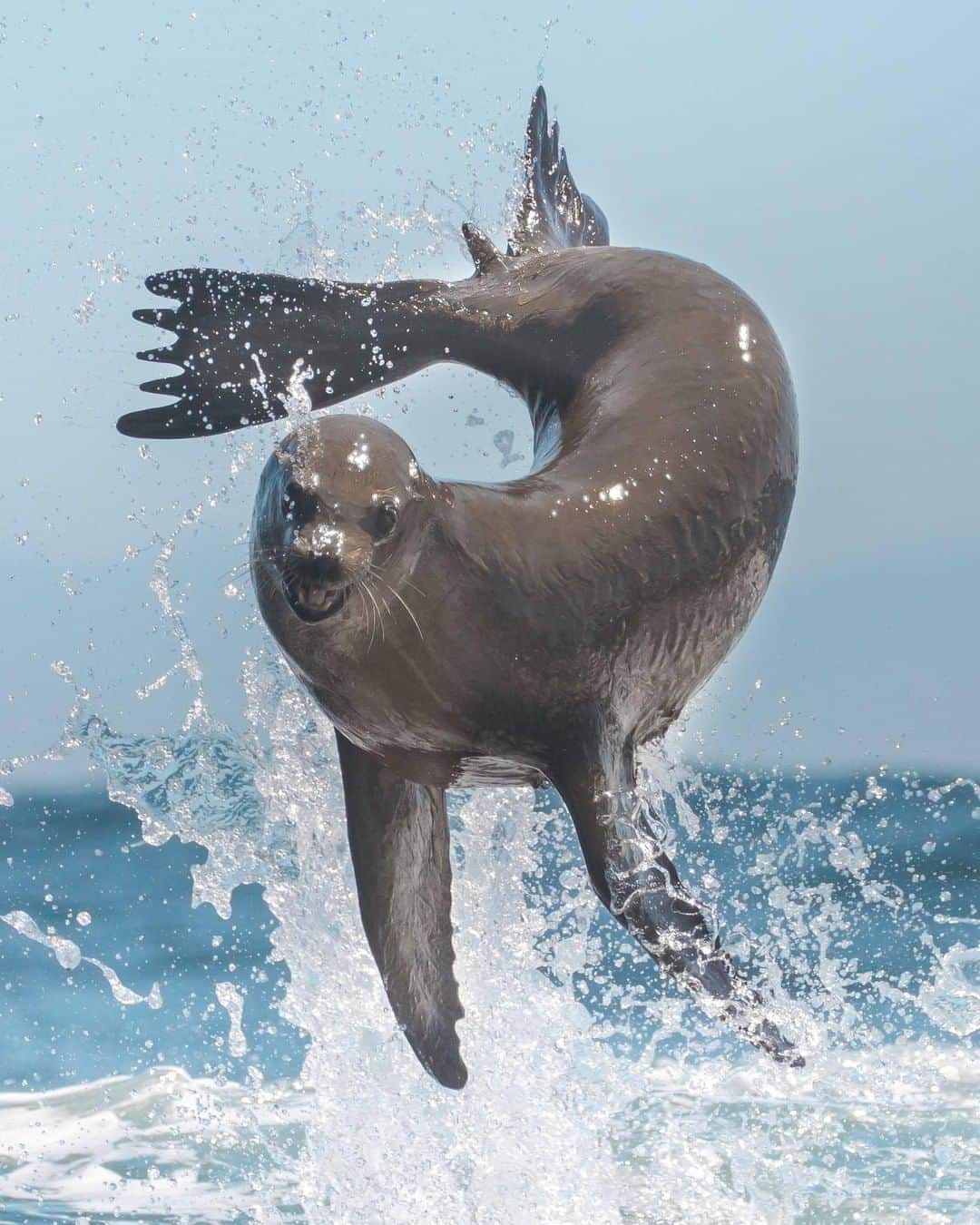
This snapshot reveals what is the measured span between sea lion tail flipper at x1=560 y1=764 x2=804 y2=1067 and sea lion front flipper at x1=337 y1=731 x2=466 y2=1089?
62 cm

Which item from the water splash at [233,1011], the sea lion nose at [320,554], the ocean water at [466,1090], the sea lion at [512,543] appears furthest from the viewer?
the water splash at [233,1011]

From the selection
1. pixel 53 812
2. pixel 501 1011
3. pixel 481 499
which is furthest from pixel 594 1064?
pixel 53 812

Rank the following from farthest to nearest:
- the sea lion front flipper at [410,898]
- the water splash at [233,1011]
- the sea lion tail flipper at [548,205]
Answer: the water splash at [233,1011] < the sea lion tail flipper at [548,205] < the sea lion front flipper at [410,898]

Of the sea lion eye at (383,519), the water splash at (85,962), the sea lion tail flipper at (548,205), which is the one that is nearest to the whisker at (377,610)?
the sea lion eye at (383,519)

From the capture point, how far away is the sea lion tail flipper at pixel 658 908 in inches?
164

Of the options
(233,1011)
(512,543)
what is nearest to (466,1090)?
(512,543)

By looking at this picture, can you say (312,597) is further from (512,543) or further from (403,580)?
(512,543)

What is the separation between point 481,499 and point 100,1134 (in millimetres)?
4373

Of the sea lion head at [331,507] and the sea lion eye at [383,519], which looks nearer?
the sea lion head at [331,507]

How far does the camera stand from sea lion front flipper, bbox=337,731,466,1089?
4.70 metres

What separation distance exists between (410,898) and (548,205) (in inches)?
102

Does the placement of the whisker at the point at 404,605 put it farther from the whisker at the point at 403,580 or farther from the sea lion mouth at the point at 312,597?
the sea lion mouth at the point at 312,597

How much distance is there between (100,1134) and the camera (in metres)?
7.33

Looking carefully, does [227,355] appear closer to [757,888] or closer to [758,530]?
[758,530]
